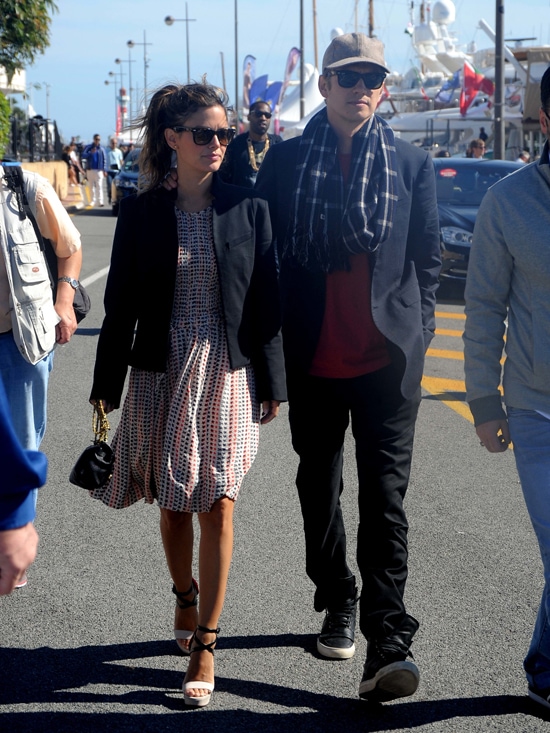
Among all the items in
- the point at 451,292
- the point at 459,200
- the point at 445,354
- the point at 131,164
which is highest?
the point at 131,164

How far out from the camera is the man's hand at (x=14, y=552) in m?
1.96

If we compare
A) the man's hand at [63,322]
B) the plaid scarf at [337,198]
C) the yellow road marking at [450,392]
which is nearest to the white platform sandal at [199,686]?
the plaid scarf at [337,198]

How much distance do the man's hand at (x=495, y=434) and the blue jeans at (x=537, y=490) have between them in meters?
0.05

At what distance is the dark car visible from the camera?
14.1 meters

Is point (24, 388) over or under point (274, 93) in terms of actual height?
under

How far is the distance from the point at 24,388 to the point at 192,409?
1.00 meters

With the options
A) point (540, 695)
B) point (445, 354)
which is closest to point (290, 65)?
point (445, 354)

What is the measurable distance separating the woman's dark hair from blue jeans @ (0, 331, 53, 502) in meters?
0.88

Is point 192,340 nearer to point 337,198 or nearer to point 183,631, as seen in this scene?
point 337,198

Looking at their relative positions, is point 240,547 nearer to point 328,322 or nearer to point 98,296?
point 328,322

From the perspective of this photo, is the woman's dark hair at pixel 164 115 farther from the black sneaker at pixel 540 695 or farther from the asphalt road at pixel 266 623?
the black sneaker at pixel 540 695

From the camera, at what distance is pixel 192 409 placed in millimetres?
3693

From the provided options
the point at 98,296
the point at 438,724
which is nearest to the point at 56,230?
the point at 438,724

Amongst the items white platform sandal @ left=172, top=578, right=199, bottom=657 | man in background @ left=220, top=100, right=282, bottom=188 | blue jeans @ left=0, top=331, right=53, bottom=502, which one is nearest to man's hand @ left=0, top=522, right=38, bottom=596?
white platform sandal @ left=172, top=578, right=199, bottom=657
